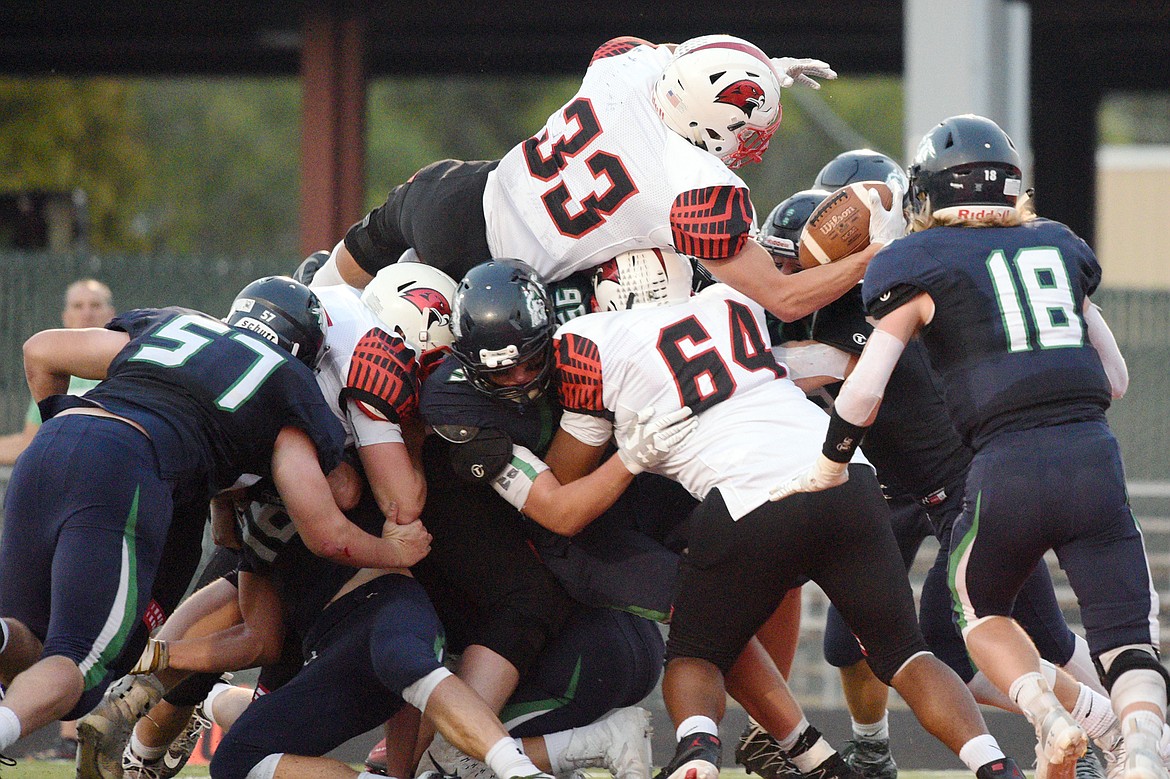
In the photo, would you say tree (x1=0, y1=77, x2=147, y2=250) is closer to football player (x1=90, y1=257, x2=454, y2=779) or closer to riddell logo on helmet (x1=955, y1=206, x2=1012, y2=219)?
football player (x1=90, y1=257, x2=454, y2=779)

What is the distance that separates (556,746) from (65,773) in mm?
2007

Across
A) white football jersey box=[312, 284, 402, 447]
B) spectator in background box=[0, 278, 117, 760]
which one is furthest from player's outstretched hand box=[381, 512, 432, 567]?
spectator in background box=[0, 278, 117, 760]

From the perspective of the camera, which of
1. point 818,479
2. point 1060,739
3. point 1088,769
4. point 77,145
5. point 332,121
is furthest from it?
point 77,145

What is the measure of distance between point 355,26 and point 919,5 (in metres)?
4.63

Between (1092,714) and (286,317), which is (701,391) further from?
(1092,714)

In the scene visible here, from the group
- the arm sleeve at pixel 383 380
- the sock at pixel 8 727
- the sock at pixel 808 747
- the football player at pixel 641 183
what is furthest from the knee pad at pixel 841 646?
the sock at pixel 8 727

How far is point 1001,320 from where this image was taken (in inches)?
163

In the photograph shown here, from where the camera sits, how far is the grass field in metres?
5.42

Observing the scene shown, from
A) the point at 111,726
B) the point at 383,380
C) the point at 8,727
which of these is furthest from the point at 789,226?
the point at 8,727

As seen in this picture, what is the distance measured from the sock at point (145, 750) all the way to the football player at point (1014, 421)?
2369mm

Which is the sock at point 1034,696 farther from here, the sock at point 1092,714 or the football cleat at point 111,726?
the football cleat at point 111,726

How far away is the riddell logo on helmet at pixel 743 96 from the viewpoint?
483 cm

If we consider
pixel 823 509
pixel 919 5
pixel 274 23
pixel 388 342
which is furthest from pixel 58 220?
pixel 823 509

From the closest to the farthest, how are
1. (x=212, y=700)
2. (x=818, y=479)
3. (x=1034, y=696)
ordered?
(x=1034, y=696) < (x=818, y=479) < (x=212, y=700)
